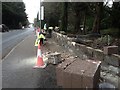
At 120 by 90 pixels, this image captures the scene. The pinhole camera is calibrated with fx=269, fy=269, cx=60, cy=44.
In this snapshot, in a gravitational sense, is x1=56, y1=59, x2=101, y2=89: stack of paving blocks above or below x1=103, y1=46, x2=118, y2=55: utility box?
below

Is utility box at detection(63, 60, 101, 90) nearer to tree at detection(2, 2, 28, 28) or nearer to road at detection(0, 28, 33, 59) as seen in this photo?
road at detection(0, 28, 33, 59)

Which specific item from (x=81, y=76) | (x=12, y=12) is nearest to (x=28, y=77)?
(x=81, y=76)

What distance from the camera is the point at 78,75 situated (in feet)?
20.6

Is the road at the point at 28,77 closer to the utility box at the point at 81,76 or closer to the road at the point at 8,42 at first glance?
the utility box at the point at 81,76

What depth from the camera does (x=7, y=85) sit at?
295 inches

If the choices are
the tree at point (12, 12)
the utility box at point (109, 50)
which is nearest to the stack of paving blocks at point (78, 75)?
the utility box at point (109, 50)

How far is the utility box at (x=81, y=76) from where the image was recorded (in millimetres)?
6128

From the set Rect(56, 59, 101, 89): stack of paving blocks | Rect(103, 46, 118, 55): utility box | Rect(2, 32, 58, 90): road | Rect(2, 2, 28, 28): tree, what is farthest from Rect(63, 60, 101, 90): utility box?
Rect(2, 2, 28, 28): tree

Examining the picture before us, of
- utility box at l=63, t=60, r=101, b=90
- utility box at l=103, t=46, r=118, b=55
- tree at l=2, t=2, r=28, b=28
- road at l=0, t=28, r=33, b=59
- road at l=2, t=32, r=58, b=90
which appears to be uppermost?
tree at l=2, t=2, r=28, b=28

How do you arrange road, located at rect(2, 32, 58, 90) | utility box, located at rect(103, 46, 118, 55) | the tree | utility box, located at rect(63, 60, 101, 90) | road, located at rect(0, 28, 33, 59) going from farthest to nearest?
the tree
road, located at rect(0, 28, 33, 59)
utility box, located at rect(103, 46, 118, 55)
road, located at rect(2, 32, 58, 90)
utility box, located at rect(63, 60, 101, 90)

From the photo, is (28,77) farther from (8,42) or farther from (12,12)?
(12,12)

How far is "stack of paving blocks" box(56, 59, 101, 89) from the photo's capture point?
6.14 metres

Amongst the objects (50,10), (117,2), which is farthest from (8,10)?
(117,2)

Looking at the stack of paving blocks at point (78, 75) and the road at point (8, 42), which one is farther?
the road at point (8, 42)
